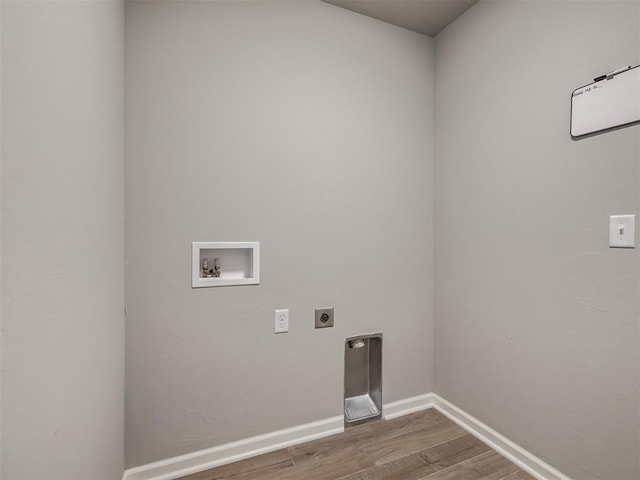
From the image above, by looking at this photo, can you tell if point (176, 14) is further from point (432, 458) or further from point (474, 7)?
point (432, 458)

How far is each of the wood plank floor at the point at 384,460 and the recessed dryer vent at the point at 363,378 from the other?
0.34 feet

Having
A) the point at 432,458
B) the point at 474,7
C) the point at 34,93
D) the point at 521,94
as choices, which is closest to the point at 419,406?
the point at 432,458

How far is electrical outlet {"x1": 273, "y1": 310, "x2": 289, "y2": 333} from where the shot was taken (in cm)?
163

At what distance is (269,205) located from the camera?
1.60 meters

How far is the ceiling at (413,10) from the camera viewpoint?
1.73 meters

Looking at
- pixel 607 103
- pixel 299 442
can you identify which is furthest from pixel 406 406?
pixel 607 103

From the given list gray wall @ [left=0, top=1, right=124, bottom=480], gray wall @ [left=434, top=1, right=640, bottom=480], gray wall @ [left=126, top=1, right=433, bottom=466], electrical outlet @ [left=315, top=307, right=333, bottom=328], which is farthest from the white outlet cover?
gray wall @ [left=0, top=1, right=124, bottom=480]

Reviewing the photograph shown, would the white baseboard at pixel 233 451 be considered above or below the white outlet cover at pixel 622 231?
below

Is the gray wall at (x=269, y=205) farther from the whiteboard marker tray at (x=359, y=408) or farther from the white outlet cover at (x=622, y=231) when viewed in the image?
the white outlet cover at (x=622, y=231)

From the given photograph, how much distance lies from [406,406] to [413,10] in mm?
2468

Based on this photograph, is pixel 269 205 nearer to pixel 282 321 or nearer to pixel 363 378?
pixel 282 321

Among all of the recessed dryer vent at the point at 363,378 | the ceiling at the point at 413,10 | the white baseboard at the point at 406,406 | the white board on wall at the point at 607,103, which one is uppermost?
the ceiling at the point at 413,10

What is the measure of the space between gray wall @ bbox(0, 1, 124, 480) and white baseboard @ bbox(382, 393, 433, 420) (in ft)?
4.78

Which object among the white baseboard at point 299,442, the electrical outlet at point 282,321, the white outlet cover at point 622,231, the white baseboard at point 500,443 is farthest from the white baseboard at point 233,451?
the white outlet cover at point 622,231
